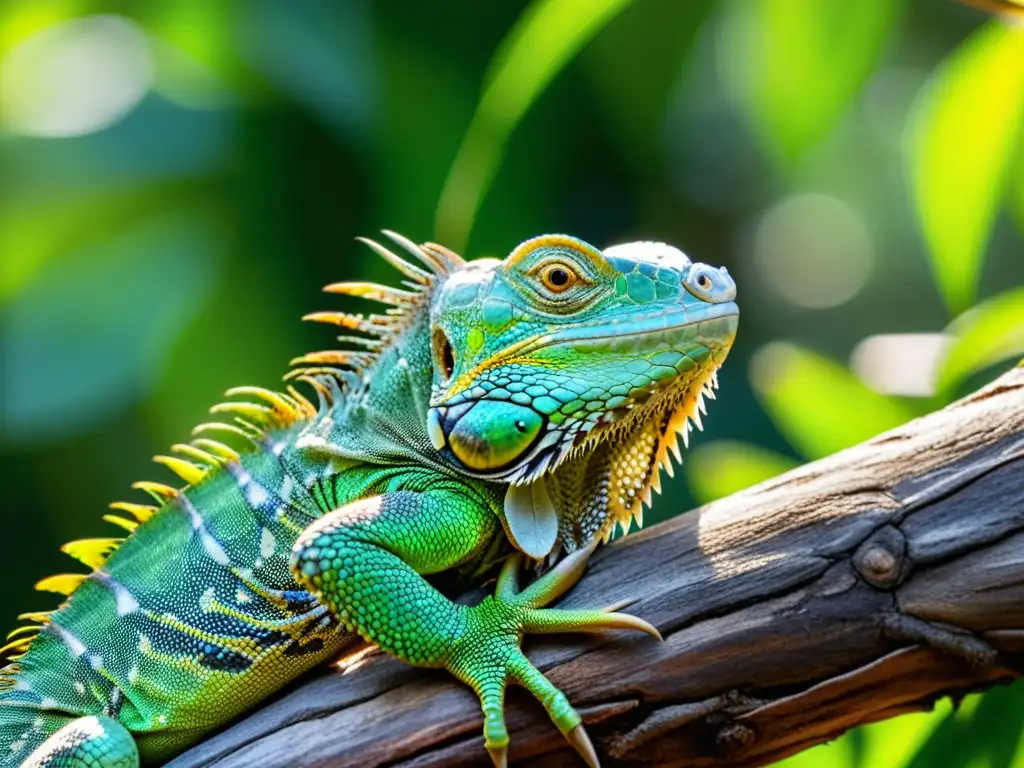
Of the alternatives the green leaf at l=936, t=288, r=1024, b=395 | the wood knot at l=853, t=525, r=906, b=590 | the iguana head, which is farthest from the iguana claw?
the green leaf at l=936, t=288, r=1024, b=395

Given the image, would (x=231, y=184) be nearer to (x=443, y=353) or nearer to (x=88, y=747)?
(x=443, y=353)

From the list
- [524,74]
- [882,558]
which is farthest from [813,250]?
[882,558]

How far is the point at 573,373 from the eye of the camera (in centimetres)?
262

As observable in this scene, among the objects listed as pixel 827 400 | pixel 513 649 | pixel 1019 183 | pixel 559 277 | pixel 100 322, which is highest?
pixel 1019 183

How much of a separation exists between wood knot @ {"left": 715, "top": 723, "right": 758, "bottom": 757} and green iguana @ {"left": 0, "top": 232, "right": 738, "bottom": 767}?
11.2 inches

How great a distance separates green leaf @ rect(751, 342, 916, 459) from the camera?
299cm

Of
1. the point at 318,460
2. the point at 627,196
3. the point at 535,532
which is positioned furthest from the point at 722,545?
the point at 627,196

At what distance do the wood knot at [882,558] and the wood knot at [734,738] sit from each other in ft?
1.45

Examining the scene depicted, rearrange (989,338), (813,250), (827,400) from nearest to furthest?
(989,338)
(827,400)
(813,250)

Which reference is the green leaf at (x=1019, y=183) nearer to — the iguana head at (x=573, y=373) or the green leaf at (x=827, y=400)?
the green leaf at (x=827, y=400)

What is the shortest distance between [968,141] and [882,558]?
1.06 m

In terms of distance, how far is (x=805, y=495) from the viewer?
8.26ft

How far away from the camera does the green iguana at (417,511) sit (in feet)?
8.20

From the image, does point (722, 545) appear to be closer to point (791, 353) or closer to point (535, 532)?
point (535, 532)
